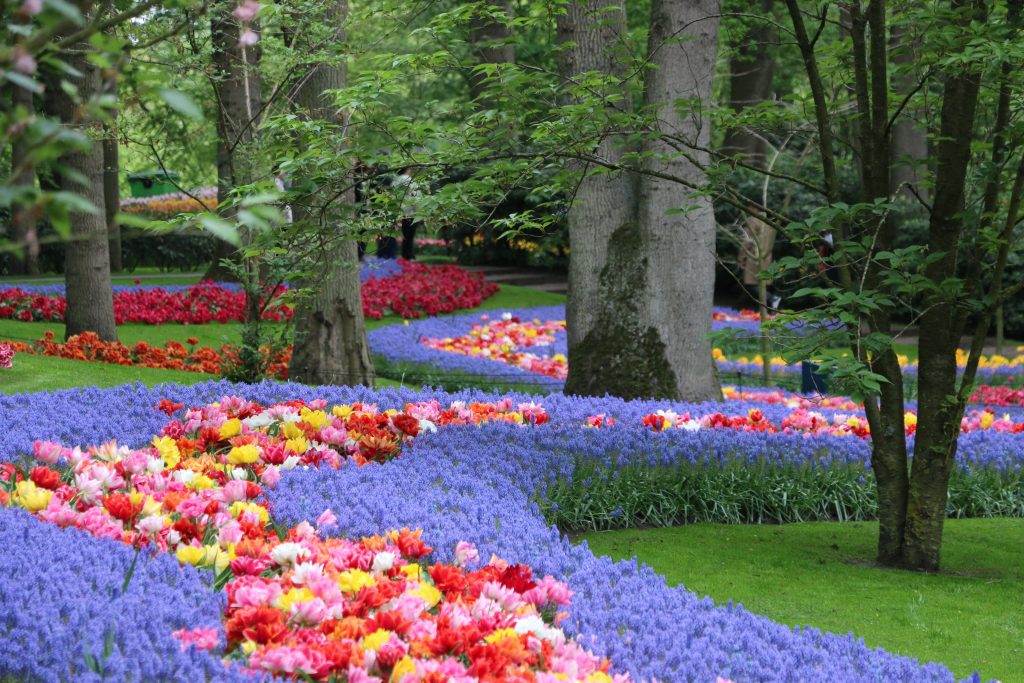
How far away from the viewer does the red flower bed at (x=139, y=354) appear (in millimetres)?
11686

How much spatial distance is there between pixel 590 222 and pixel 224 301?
9359 mm

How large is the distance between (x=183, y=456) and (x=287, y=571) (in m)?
2.13

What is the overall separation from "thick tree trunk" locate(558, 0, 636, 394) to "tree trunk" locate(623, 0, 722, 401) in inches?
10.6

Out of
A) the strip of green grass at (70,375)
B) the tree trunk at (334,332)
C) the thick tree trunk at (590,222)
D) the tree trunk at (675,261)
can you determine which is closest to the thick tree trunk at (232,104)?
the tree trunk at (334,332)

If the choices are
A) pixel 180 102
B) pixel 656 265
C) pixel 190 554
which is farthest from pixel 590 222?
pixel 180 102

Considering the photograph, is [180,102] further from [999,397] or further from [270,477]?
[999,397]

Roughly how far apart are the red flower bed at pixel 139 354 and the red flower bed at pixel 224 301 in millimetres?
948

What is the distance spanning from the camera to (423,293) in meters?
21.4

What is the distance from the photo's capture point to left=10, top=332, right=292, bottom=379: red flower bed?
38.3 feet

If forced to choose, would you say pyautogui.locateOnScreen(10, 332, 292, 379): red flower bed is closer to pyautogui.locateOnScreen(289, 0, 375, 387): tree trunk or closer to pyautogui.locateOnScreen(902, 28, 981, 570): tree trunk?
pyautogui.locateOnScreen(289, 0, 375, 387): tree trunk

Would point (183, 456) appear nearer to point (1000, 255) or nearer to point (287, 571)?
point (287, 571)

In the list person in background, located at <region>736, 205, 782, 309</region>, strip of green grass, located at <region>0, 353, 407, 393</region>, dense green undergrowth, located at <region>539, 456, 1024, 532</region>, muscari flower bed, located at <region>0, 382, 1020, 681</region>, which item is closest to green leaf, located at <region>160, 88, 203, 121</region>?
muscari flower bed, located at <region>0, 382, 1020, 681</region>

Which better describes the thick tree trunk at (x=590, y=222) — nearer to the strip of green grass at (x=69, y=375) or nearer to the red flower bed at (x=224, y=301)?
the strip of green grass at (x=69, y=375)

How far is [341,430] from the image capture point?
6.34 metres
